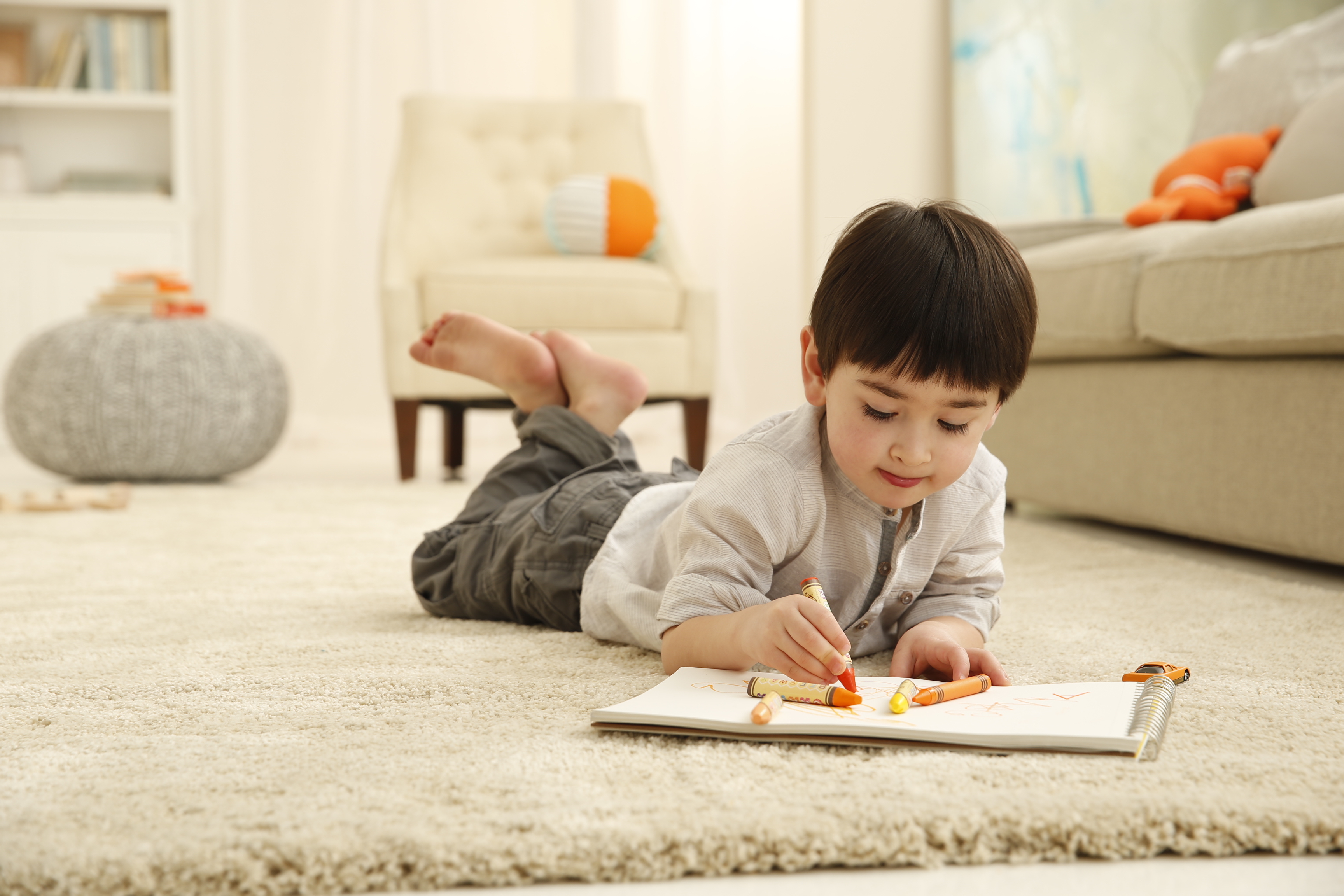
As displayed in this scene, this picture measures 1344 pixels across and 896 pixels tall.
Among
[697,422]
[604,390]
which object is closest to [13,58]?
[697,422]

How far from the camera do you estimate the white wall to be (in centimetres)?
312

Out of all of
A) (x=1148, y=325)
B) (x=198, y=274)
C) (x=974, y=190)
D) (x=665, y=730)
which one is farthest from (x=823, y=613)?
(x=198, y=274)

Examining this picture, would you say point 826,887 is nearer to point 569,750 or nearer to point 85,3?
point 569,750

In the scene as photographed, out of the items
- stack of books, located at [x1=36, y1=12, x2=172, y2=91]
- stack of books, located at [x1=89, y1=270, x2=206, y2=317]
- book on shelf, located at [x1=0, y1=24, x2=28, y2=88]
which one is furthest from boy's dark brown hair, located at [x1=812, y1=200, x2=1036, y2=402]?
book on shelf, located at [x1=0, y1=24, x2=28, y2=88]

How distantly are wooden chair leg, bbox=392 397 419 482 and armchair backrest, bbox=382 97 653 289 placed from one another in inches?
14.3

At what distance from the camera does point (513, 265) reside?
7.94 feet

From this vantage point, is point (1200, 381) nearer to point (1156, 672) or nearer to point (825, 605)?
point (1156, 672)

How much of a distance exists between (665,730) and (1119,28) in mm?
2940

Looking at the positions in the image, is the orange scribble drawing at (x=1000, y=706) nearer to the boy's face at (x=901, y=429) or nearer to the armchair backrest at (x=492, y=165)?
the boy's face at (x=901, y=429)

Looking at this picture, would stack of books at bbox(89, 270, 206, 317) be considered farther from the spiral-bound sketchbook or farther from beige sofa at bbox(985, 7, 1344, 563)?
the spiral-bound sketchbook

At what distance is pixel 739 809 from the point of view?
539 mm

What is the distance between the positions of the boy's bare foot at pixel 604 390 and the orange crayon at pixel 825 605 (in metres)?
0.43

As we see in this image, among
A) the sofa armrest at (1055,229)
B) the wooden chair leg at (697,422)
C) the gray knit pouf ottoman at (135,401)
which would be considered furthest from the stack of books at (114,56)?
the sofa armrest at (1055,229)

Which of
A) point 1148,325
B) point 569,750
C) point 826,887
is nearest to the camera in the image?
point 826,887
